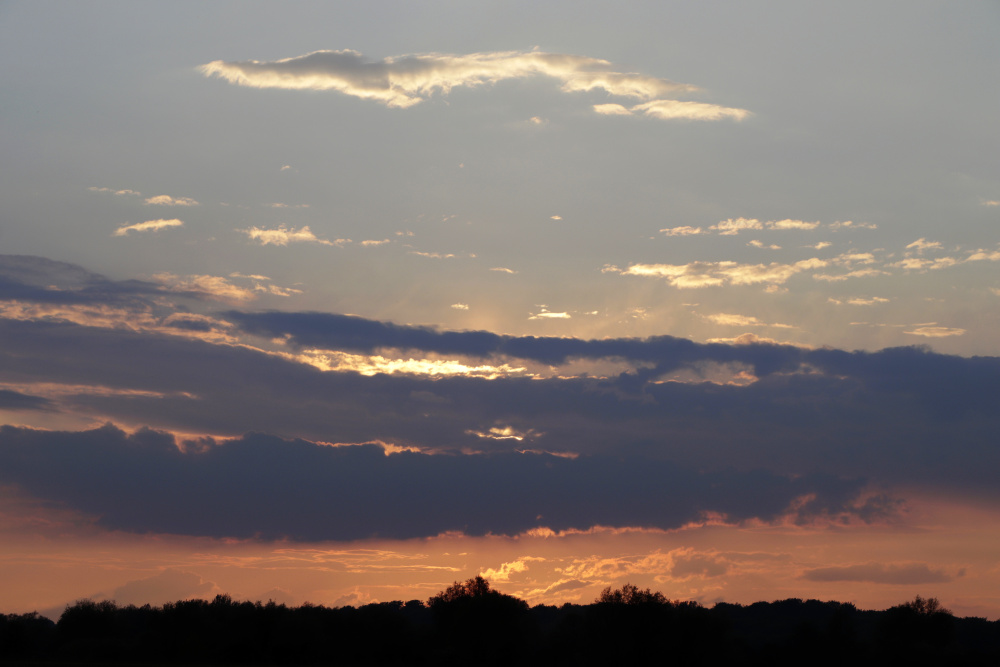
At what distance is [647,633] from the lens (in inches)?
5669

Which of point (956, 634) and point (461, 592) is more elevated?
point (461, 592)

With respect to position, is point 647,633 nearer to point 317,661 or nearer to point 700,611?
point 700,611

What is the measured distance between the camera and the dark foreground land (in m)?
143

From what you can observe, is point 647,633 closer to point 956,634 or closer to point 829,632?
point 829,632

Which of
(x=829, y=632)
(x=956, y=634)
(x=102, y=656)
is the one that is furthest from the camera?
(x=956, y=634)

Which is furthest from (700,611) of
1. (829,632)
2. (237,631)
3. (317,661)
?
(237,631)

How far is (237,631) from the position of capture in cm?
14850

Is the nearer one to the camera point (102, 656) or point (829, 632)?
point (102, 656)

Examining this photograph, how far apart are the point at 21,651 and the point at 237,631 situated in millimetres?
37502

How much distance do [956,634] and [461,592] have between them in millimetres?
89122

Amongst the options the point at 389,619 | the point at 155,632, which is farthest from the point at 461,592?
the point at 155,632

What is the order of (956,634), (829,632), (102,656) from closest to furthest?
(102,656) < (829,632) < (956,634)

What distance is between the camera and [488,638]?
150m

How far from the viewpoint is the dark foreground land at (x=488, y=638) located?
142875 millimetres
